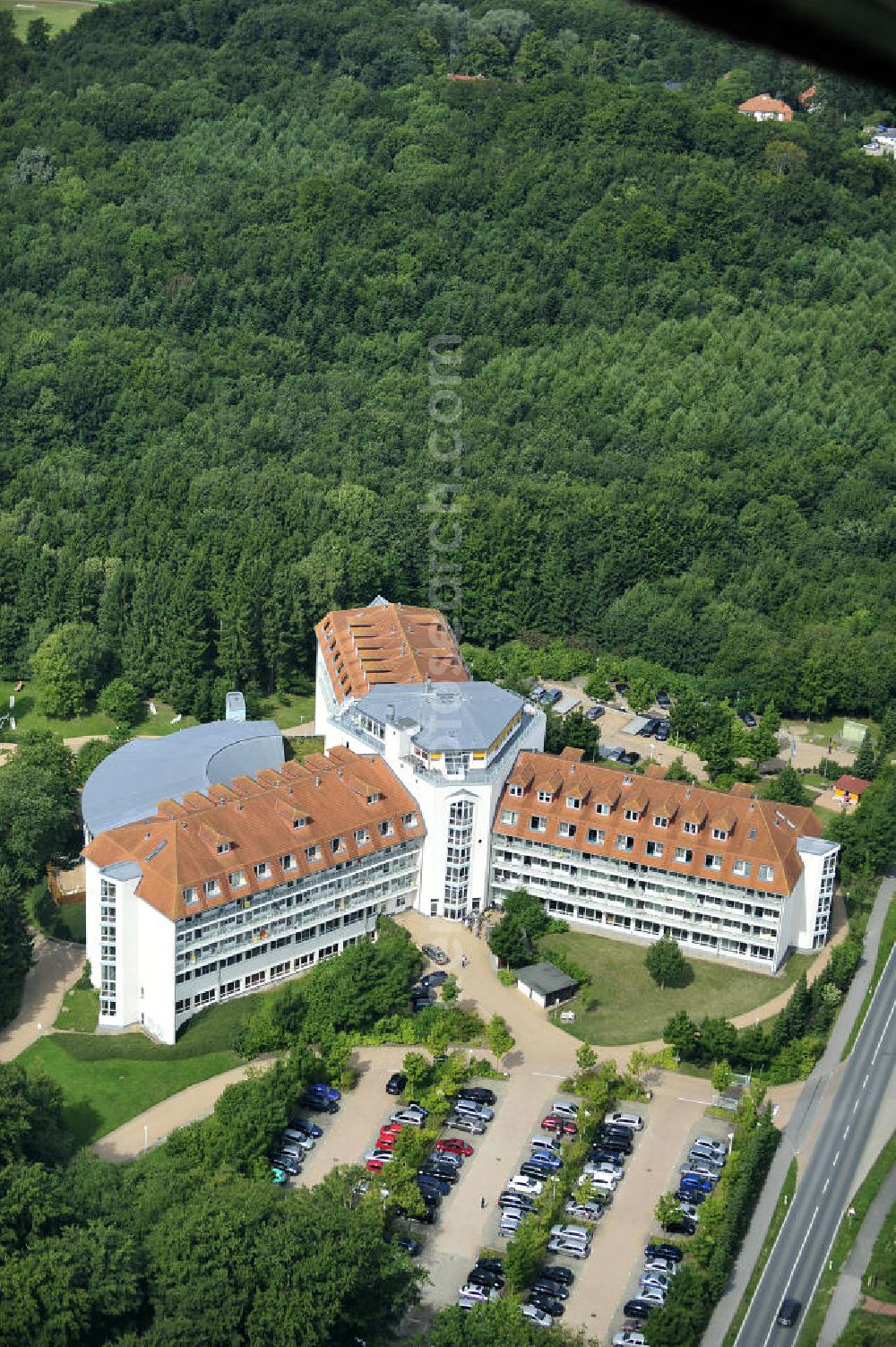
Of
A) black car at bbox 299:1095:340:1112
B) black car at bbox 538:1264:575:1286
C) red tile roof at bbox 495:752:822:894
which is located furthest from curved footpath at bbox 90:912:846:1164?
black car at bbox 538:1264:575:1286

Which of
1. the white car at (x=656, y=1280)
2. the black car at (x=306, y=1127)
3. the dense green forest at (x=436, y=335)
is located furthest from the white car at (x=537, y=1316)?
the dense green forest at (x=436, y=335)

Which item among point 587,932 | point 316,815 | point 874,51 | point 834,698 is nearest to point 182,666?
point 316,815

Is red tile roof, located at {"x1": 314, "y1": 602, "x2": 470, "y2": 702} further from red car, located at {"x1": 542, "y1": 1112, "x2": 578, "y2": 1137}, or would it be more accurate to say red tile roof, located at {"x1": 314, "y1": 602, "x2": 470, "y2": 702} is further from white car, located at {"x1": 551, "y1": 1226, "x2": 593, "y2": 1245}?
white car, located at {"x1": 551, "y1": 1226, "x2": 593, "y2": 1245}

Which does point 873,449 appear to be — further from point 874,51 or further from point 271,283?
point 874,51

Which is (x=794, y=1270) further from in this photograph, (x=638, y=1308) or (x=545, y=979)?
(x=545, y=979)

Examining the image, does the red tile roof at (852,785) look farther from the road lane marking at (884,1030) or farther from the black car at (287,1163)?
the black car at (287,1163)

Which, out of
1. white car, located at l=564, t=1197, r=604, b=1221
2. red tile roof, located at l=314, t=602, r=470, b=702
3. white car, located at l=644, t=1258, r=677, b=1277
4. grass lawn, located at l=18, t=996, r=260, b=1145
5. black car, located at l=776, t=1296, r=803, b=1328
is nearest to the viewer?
black car, located at l=776, t=1296, r=803, b=1328
